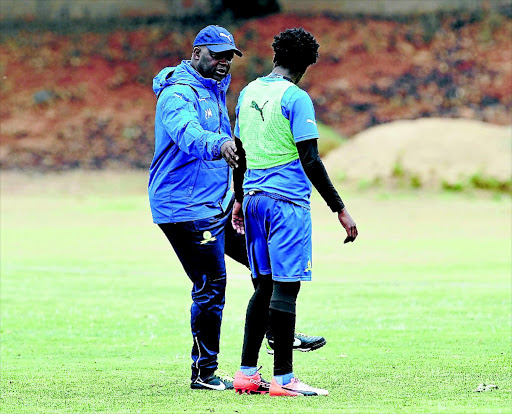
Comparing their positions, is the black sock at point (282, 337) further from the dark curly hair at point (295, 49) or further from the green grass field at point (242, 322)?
the dark curly hair at point (295, 49)

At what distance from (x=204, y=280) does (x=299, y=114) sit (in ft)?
4.29

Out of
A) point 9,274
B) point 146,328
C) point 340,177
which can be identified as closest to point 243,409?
point 146,328

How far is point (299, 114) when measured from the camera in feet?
19.8

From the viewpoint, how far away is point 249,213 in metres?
6.28

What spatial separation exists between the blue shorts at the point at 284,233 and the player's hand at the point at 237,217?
1.72 feet

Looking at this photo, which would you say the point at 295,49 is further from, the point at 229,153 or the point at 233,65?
the point at 233,65

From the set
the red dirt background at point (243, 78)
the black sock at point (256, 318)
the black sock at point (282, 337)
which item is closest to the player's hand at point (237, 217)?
the black sock at point (256, 318)

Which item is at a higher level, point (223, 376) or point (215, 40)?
point (215, 40)

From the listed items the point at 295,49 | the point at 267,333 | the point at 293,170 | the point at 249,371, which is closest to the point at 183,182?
the point at 293,170

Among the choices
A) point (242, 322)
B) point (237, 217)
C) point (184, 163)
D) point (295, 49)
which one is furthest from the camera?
point (242, 322)

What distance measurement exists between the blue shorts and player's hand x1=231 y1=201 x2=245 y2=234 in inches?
20.6

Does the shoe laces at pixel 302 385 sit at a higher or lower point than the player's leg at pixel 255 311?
lower

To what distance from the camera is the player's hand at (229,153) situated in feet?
19.3

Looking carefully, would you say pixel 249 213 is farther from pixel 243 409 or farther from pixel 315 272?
pixel 315 272
